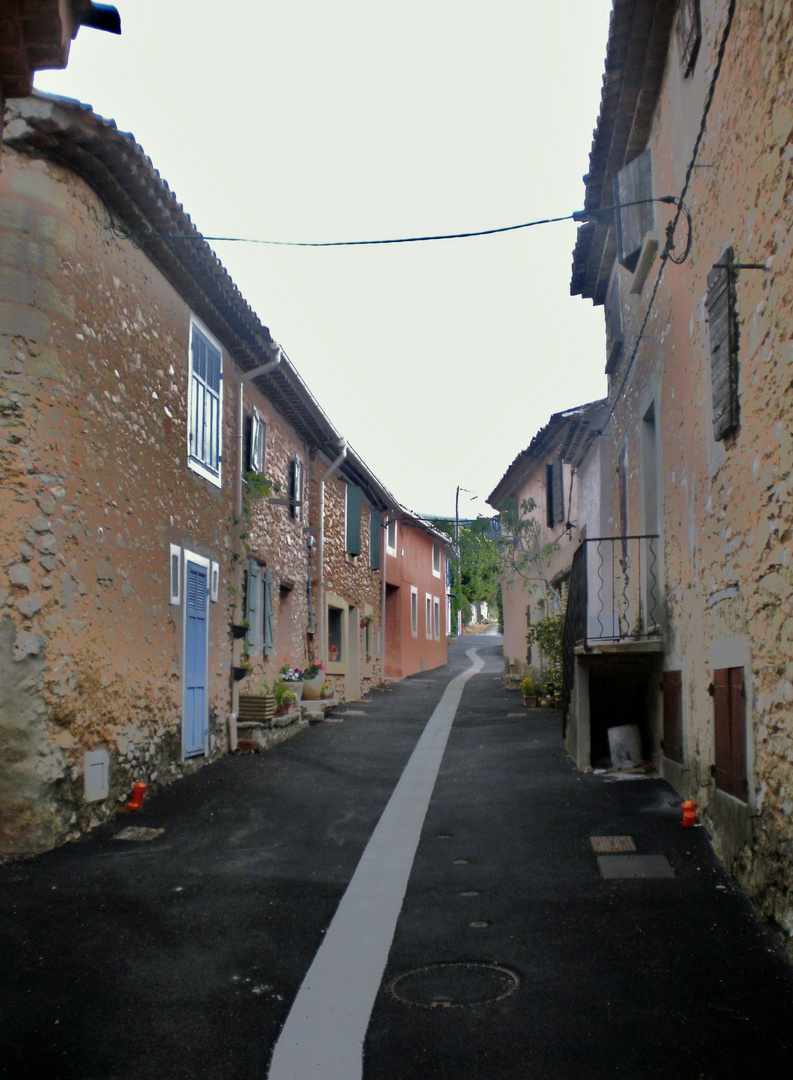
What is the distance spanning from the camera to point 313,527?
16.3m

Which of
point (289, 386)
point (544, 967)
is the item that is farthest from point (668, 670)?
point (289, 386)

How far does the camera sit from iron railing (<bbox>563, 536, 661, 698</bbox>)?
8.64 metres

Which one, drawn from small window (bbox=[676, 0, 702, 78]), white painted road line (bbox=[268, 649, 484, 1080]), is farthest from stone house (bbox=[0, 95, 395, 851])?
small window (bbox=[676, 0, 702, 78])

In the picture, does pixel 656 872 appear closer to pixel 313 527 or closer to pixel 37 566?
pixel 37 566

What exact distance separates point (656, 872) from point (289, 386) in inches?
365

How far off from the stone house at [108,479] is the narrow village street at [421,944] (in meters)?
0.84

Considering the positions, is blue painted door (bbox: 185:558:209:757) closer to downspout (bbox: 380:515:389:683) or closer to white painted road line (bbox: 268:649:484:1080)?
white painted road line (bbox: 268:649:484:1080)

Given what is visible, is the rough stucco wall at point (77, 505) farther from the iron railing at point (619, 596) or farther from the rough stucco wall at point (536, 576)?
the rough stucco wall at point (536, 576)

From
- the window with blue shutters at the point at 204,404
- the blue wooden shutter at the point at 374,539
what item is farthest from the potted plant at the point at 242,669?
the blue wooden shutter at the point at 374,539

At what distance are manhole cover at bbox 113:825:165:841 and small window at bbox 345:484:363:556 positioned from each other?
11.8 m

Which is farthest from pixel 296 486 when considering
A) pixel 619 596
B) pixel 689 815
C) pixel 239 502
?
pixel 689 815

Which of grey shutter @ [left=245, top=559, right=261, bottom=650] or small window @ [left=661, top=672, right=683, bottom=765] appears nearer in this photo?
small window @ [left=661, top=672, right=683, bottom=765]

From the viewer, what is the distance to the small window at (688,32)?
638 cm

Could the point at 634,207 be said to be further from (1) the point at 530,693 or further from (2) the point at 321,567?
(2) the point at 321,567
